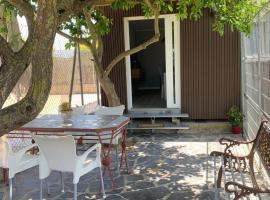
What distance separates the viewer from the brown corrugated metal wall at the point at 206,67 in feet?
26.8

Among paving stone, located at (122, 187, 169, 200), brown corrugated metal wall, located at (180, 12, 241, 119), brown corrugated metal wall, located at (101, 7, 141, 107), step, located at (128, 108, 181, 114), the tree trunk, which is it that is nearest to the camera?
paving stone, located at (122, 187, 169, 200)

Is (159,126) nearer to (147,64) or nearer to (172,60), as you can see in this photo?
(172,60)

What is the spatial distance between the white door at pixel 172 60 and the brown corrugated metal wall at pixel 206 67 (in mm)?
123

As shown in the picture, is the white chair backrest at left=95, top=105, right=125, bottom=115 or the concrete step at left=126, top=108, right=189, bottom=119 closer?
the white chair backrest at left=95, top=105, right=125, bottom=115

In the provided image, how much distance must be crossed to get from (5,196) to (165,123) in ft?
14.6

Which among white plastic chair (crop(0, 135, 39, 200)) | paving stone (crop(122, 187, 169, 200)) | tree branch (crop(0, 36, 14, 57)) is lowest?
paving stone (crop(122, 187, 169, 200))

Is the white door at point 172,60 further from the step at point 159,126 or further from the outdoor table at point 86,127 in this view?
the outdoor table at point 86,127

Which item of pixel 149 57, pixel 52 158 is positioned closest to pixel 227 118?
pixel 52 158

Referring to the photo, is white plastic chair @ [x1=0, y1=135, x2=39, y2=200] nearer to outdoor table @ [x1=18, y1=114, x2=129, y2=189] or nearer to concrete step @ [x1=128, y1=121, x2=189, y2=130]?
outdoor table @ [x1=18, y1=114, x2=129, y2=189]

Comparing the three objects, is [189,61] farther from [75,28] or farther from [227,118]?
[75,28]

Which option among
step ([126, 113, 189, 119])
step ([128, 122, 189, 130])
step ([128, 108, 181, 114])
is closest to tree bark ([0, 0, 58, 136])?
step ([128, 122, 189, 130])

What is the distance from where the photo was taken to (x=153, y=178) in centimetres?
525

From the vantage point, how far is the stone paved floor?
469 cm

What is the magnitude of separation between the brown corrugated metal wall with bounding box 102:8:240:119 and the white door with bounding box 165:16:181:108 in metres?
0.12
